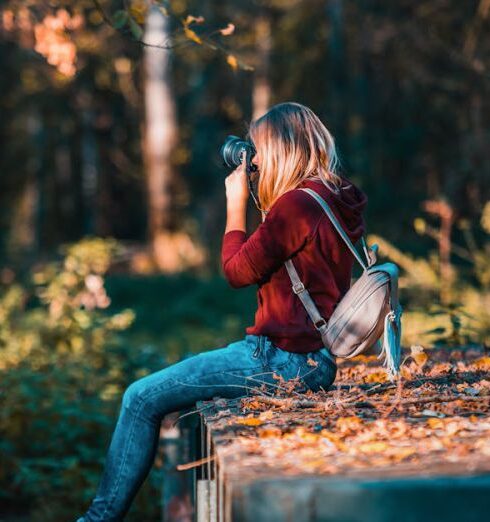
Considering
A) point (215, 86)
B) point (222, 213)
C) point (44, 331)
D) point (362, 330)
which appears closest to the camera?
point (362, 330)

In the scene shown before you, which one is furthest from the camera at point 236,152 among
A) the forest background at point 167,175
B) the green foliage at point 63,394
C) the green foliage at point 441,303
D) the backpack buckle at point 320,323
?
the green foliage at point 63,394

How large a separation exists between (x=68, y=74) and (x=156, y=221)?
41.8ft

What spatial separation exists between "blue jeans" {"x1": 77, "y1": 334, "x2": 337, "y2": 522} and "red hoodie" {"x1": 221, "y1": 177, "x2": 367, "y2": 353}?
0.07 m

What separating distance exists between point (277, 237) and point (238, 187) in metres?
0.30

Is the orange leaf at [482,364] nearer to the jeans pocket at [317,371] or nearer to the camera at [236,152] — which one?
the jeans pocket at [317,371]

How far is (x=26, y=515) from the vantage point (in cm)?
630

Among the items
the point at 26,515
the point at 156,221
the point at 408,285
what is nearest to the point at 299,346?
the point at 26,515

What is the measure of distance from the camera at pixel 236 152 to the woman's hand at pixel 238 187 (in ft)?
0.09

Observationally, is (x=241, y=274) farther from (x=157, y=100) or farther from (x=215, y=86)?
(x=215, y=86)

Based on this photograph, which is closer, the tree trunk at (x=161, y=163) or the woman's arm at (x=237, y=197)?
the woman's arm at (x=237, y=197)

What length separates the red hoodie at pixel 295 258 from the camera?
3.97m

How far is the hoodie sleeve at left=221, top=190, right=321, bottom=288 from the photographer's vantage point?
3.96 metres

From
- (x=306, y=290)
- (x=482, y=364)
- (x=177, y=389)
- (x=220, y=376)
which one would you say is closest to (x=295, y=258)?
(x=306, y=290)

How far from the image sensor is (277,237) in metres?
3.97
